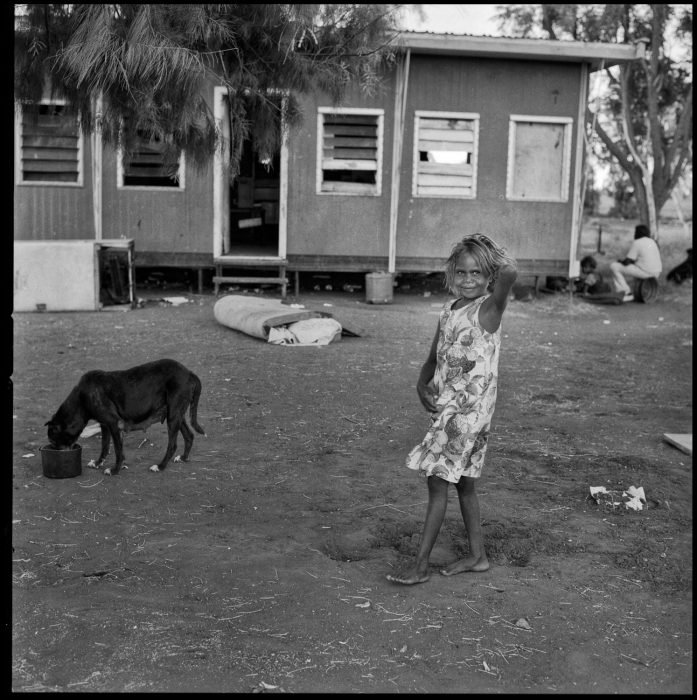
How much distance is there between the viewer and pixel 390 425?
720cm

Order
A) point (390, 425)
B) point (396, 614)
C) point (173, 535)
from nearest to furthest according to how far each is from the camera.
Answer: point (396, 614), point (173, 535), point (390, 425)

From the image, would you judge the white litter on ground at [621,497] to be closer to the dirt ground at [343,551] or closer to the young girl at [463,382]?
the dirt ground at [343,551]

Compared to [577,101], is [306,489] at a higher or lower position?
lower

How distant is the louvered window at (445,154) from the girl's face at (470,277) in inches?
440

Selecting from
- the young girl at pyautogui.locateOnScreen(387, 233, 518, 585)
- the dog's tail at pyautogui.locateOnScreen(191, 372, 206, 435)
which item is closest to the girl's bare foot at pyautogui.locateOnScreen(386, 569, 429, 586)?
the young girl at pyautogui.locateOnScreen(387, 233, 518, 585)

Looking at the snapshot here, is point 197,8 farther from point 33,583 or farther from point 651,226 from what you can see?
point 651,226

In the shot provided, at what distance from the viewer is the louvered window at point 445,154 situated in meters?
14.9

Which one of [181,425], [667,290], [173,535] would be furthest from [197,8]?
[667,290]

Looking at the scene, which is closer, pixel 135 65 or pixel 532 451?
pixel 135 65

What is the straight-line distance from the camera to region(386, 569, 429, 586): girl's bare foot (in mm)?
4098

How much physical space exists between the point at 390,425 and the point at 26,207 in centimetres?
971

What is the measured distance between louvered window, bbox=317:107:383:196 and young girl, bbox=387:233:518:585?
1096cm

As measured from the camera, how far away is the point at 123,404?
225 inches

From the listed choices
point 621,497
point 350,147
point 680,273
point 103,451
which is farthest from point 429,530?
point 680,273
